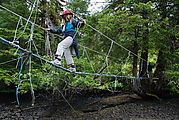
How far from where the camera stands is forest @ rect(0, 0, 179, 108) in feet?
14.6

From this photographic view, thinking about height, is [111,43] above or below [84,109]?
above

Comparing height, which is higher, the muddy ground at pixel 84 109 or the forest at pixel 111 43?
the forest at pixel 111 43

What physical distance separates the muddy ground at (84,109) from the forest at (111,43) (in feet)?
2.15

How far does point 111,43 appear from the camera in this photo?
16.7ft

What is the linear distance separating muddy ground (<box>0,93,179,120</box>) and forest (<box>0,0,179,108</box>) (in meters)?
0.66

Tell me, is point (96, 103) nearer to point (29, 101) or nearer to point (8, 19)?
point (29, 101)

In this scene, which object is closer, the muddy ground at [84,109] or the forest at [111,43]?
the forest at [111,43]

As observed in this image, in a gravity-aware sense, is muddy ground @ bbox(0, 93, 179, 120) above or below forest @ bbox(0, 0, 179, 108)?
→ below

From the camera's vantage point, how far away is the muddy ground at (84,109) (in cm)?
527

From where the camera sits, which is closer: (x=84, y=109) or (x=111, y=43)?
(x=111, y=43)

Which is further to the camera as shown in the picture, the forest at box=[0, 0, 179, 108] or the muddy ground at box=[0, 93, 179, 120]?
the muddy ground at box=[0, 93, 179, 120]

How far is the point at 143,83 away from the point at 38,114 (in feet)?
13.5

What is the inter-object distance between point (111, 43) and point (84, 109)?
2616 mm

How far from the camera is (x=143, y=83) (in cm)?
633
